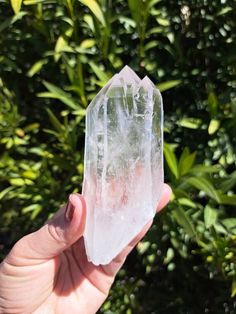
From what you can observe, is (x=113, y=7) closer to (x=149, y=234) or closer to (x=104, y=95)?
(x=149, y=234)

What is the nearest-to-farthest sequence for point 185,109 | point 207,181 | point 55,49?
point 207,181 → point 55,49 → point 185,109

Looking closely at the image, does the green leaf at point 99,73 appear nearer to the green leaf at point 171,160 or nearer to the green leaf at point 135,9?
the green leaf at point 135,9

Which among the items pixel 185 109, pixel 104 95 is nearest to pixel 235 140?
pixel 185 109

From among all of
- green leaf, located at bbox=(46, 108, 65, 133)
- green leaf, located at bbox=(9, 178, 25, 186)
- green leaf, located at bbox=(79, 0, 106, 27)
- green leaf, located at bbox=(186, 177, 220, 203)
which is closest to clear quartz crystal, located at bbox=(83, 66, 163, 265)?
green leaf, located at bbox=(186, 177, 220, 203)

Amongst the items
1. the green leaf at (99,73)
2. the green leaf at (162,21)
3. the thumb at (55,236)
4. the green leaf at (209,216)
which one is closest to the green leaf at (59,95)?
the green leaf at (99,73)

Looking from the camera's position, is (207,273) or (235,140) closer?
(235,140)

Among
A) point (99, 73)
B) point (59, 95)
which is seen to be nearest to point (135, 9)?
point (99, 73)
